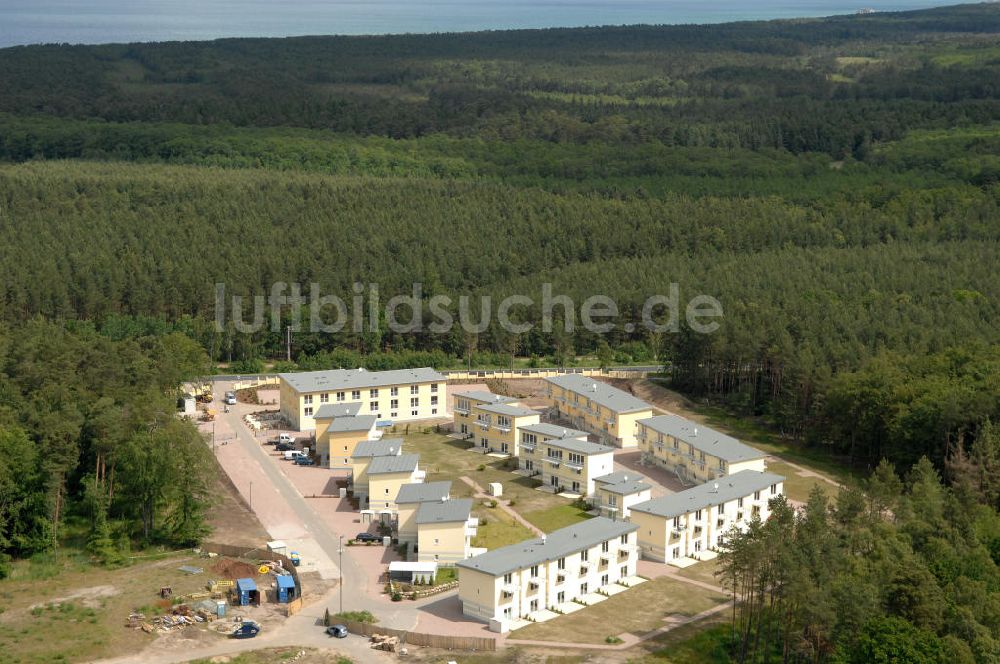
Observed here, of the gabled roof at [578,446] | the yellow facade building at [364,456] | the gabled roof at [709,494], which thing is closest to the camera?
the gabled roof at [709,494]

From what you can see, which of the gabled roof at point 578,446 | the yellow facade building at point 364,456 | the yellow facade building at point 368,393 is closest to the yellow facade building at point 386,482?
the yellow facade building at point 364,456

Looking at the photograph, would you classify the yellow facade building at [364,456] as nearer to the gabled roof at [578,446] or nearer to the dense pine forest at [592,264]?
the gabled roof at [578,446]

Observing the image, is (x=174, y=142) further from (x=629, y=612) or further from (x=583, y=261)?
(x=629, y=612)

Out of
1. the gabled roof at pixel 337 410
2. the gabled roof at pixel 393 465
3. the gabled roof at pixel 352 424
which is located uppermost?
the gabled roof at pixel 352 424

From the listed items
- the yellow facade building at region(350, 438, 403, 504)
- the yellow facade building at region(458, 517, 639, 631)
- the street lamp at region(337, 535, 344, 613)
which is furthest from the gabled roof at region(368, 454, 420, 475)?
the yellow facade building at region(458, 517, 639, 631)

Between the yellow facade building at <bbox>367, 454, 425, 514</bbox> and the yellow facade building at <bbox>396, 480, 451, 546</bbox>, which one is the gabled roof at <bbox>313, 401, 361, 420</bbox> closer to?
the yellow facade building at <bbox>367, 454, 425, 514</bbox>

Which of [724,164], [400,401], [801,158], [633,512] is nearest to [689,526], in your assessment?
[633,512]

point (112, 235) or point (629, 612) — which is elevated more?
point (112, 235)
